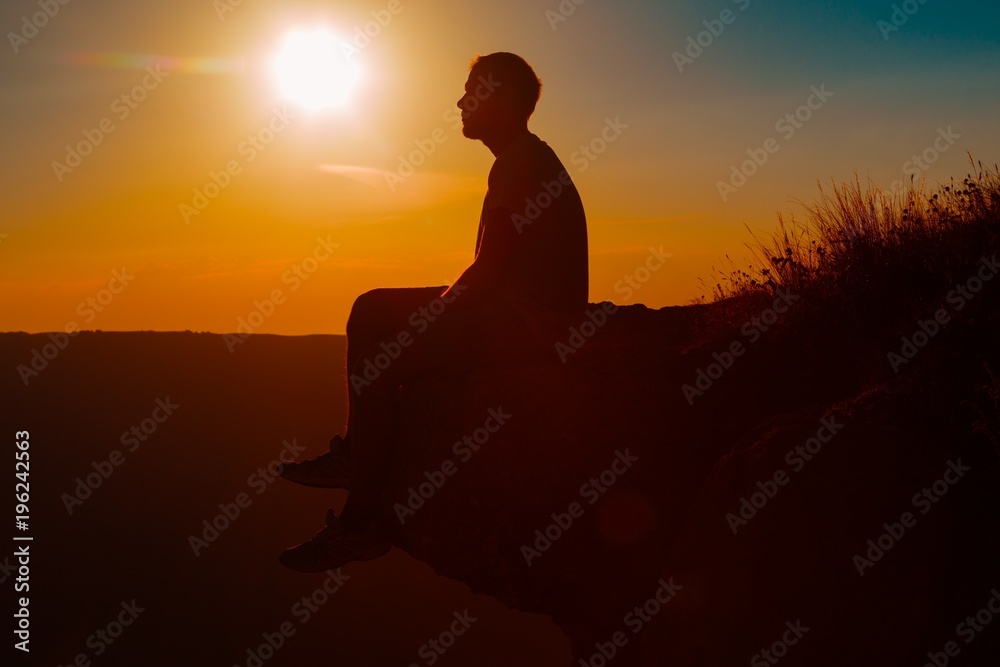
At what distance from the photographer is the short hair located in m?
4.86

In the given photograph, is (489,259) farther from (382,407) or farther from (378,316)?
(382,407)

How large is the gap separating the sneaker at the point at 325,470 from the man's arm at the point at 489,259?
1285 mm

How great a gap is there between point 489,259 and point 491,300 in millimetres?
288

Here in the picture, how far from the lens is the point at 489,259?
15.3ft

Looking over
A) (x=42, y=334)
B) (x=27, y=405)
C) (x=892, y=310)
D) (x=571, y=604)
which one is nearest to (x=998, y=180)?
(x=892, y=310)

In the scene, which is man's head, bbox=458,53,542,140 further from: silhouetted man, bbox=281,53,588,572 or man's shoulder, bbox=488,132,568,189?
man's shoulder, bbox=488,132,568,189

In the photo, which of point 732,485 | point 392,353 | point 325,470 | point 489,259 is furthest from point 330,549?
point 732,485

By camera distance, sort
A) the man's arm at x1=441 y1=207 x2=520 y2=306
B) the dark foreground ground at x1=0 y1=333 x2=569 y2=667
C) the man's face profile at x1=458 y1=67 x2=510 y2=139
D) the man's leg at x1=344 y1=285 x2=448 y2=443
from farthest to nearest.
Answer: the dark foreground ground at x1=0 y1=333 x2=569 y2=667 < the man's leg at x1=344 y1=285 x2=448 y2=443 < the man's face profile at x1=458 y1=67 x2=510 y2=139 < the man's arm at x1=441 y1=207 x2=520 y2=306

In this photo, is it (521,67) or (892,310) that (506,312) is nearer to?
(521,67)

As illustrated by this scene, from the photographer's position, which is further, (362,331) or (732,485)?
(362,331)

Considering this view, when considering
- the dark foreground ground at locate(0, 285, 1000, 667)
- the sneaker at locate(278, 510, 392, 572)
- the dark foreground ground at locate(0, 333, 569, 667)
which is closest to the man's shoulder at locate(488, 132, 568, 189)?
the dark foreground ground at locate(0, 285, 1000, 667)

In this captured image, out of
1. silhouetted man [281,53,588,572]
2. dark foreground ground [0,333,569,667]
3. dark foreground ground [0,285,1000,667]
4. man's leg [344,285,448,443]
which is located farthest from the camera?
dark foreground ground [0,333,569,667]

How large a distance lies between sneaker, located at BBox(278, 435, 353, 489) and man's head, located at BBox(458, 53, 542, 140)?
2098 millimetres

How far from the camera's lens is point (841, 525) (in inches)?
152
